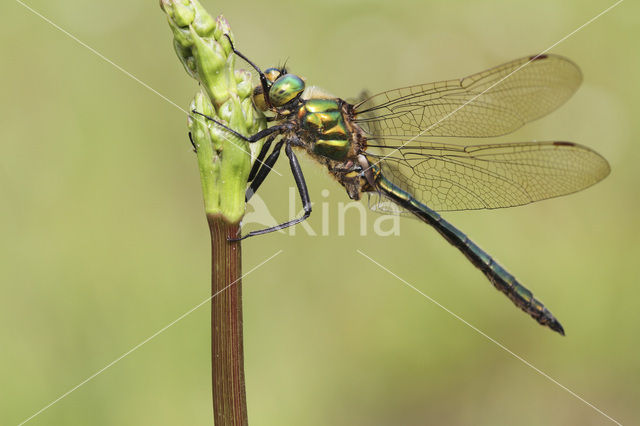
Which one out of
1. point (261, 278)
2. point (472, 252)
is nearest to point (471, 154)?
point (472, 252)

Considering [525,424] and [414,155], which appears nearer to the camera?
[414,155]

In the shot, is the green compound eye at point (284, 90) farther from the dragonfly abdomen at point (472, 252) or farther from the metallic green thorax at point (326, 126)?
the dragonfly abdomen at point (472, 252)

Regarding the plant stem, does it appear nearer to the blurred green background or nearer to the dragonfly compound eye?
the dragonfly compound eye

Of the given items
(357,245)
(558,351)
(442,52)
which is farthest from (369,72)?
(558,351)

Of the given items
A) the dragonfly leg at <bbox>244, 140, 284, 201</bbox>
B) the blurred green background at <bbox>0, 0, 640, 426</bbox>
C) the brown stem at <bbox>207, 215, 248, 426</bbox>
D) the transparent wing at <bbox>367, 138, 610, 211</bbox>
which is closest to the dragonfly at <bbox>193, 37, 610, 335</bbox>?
the transparent wing at <bbox>367, 138, 610, 211</bbox>

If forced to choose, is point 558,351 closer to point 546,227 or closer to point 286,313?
point 546,227

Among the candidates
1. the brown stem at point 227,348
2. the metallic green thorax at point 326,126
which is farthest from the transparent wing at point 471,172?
the brown stem at point 227,348

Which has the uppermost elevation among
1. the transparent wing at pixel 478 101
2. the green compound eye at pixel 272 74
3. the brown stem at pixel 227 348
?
the transparent wing at pixel 478 101
